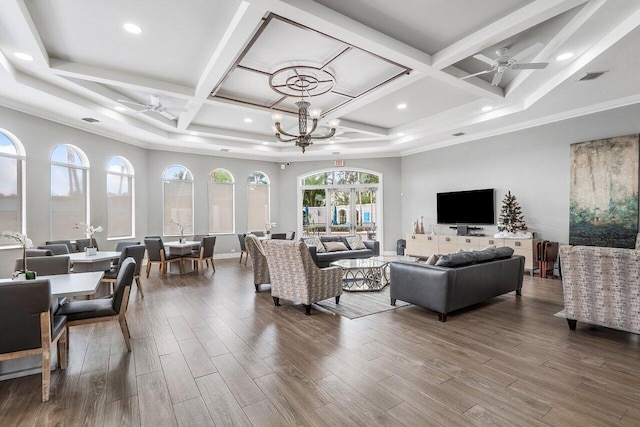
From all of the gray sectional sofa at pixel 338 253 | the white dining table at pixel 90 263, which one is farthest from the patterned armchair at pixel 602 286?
the white dining table at pixel 90 263

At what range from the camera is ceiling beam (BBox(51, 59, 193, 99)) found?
4.24 metres

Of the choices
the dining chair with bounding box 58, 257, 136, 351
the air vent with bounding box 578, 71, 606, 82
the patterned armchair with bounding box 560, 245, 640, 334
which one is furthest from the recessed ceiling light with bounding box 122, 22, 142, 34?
the air vent with bounding box 578, 71, 606, 82

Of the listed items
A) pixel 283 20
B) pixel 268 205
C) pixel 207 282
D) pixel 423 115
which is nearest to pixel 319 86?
pixel 283 20

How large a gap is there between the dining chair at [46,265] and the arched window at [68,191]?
326 centimetres

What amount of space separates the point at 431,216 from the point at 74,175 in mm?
8664

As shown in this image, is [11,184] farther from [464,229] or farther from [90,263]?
[464,229]

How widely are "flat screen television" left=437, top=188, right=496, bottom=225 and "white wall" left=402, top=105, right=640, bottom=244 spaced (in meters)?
0.18

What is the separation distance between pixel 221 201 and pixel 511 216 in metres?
7.69

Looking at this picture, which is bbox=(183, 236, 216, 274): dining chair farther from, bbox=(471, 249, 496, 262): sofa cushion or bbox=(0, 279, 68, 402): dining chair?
bbox=(471, 249, 496, 262): sofa cushion

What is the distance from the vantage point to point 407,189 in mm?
9586

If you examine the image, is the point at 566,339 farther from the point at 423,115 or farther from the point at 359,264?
the point at 423,115

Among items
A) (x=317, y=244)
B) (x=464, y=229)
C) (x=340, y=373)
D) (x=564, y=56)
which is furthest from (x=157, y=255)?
(x=564, y=56)

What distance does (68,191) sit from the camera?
653 centimetres

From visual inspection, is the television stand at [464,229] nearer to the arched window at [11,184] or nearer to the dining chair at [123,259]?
the dining chair at [123,259]
